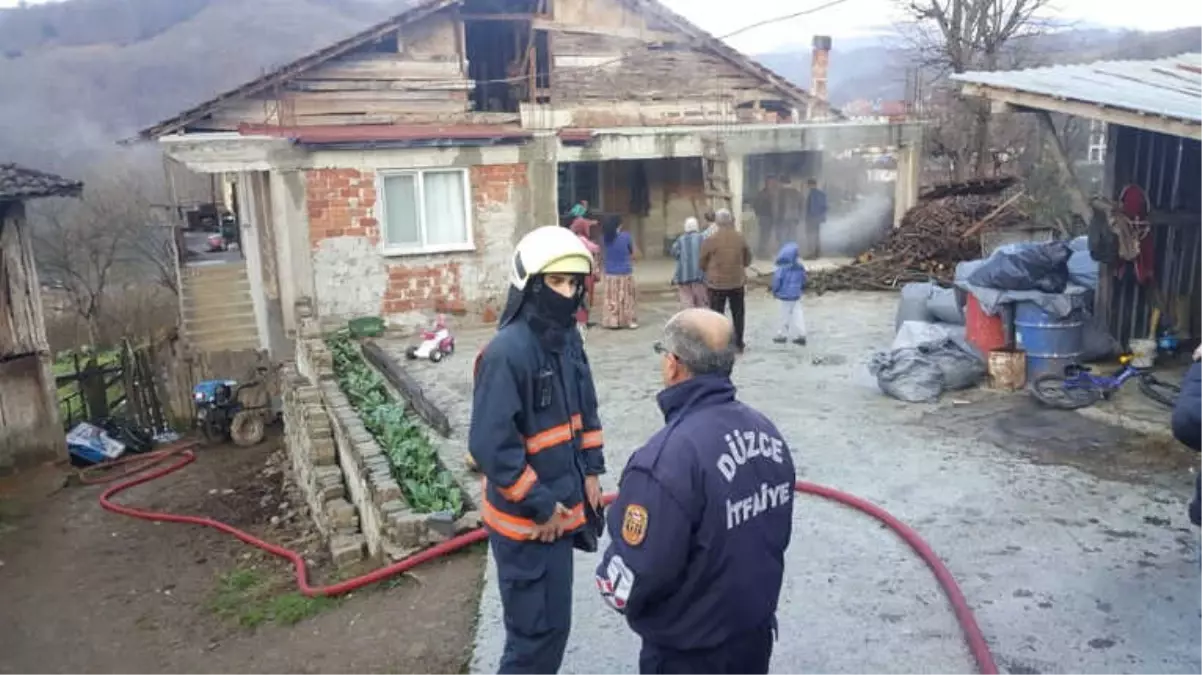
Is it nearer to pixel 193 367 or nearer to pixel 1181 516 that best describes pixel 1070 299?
pixel 1181 516

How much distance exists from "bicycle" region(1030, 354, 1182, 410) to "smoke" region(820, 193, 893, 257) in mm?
10848

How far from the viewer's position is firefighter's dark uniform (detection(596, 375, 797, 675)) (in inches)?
101

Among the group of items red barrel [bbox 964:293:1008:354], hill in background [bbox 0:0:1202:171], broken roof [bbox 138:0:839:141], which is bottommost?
red barrel [bbox 964:293:1008:354]

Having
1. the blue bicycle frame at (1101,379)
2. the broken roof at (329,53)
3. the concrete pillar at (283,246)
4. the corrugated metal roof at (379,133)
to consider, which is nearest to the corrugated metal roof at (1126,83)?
the blue bicycle frame at (1101,379)

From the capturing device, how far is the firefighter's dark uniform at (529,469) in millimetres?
3230

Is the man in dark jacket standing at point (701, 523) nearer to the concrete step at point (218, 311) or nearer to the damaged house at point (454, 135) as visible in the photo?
the damaged house at point (454, 135)

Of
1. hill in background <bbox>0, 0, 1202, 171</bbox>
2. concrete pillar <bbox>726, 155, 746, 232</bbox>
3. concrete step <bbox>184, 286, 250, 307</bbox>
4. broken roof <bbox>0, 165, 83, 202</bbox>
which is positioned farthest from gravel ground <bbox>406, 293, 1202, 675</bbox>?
hill in background <bbox>0, 0, 1202, 171</bbox>

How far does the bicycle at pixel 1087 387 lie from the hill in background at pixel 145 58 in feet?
143

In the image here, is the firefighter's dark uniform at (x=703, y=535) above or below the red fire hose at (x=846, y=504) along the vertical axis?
above

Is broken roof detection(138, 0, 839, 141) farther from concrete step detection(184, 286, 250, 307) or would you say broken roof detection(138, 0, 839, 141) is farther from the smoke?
concrete step detection(184, 286, 250, 307)

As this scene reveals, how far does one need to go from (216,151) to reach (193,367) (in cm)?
566

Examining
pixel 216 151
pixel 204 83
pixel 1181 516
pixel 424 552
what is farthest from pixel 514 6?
pixel 204 83

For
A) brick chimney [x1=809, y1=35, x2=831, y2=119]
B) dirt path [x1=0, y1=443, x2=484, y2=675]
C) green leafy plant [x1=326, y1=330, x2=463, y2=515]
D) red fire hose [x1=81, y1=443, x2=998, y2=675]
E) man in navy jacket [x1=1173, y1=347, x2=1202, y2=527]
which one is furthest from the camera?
brick chimney [x1=809, y1=35, x2=831, y2=119]

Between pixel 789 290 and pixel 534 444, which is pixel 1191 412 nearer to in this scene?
pixel 534 444
